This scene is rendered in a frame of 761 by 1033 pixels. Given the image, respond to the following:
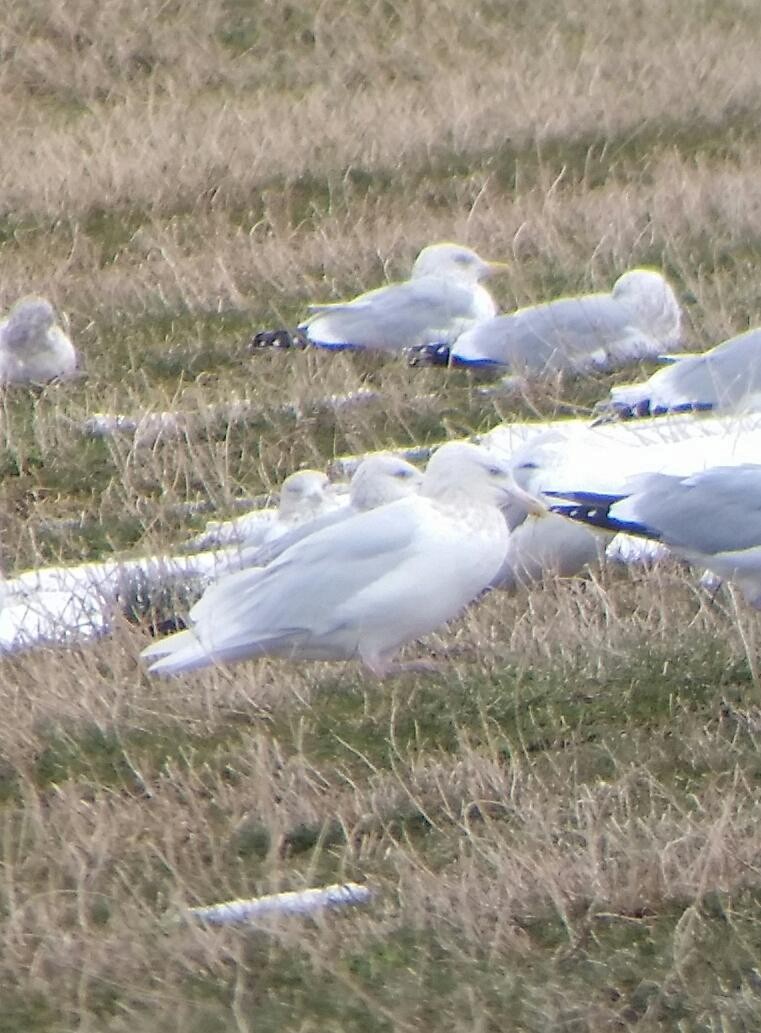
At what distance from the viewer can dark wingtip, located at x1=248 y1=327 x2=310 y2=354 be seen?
30.4 ft

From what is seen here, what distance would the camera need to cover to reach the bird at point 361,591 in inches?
185

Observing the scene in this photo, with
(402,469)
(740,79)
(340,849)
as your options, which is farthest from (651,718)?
(740,79)

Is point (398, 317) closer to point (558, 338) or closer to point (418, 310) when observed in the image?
point (418, 310)

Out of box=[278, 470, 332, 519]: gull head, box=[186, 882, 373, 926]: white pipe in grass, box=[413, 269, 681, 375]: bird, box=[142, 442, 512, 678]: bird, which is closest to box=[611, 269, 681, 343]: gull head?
box=[413, 269, 681, 375]: bird

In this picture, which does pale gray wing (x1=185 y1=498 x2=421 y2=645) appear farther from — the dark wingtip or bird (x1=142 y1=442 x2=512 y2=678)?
the dark wingtip

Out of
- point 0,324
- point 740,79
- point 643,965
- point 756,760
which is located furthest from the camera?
point 740,79

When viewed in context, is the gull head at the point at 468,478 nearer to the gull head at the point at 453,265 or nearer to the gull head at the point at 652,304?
the gull head at the point at 652,304

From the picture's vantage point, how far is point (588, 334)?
8.80 metres

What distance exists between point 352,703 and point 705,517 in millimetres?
1037

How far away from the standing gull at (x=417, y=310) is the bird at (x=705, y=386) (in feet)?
5.16

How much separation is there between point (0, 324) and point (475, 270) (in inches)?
90.9

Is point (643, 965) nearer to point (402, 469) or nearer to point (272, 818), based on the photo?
point (272, 818)

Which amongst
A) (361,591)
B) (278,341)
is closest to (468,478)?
(361,591)

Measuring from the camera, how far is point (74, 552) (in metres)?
6.82
